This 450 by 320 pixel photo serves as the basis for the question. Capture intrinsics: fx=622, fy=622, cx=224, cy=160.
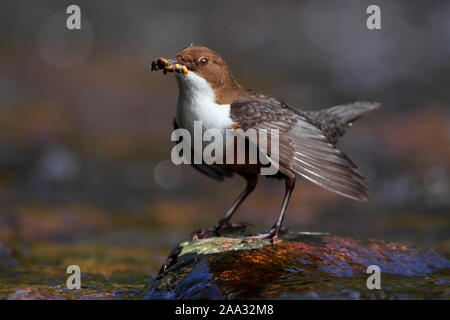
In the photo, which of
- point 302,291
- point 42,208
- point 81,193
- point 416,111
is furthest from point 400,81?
point 302,291

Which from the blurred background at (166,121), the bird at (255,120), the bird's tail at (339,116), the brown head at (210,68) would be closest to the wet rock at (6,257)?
the blurred background at (166,121)

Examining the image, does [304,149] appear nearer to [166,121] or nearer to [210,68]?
[210,68]

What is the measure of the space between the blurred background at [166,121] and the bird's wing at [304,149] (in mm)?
1890

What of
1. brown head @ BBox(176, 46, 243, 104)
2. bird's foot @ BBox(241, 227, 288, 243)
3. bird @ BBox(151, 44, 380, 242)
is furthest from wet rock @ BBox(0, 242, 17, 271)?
brown head @ BBox(176, 46, 243, 104)

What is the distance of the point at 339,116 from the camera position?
534cm

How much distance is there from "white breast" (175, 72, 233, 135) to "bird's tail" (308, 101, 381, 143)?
3.46 ft

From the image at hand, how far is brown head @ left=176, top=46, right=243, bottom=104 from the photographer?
4348 mm

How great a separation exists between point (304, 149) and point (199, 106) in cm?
79

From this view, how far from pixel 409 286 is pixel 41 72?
465 inches

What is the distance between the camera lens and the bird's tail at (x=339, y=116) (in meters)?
5.19

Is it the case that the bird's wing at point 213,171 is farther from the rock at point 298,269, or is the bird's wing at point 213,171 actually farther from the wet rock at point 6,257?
the wet rock at point 6,257

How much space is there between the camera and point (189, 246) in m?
4.40

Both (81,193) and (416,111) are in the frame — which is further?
(416,111)
